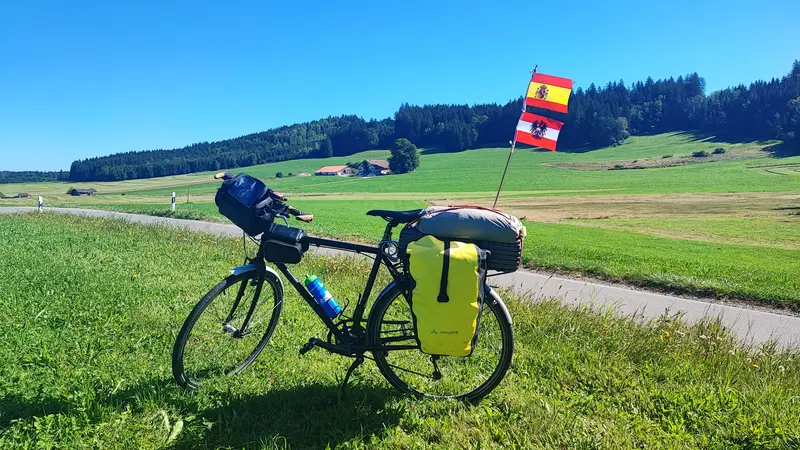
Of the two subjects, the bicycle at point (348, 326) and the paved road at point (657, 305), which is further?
the paved road at point (657, 305)

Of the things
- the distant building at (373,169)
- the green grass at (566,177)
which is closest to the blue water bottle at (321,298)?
the green grass at (566,177)

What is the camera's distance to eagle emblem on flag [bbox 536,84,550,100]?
759 centimetres

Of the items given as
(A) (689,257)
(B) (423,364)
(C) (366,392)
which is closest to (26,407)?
(C) (366,392)

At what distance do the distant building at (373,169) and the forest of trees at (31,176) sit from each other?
6329cm

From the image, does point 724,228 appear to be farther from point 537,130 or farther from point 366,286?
point 366,286

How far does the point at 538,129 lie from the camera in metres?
7.81

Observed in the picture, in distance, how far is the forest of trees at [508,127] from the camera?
310ft

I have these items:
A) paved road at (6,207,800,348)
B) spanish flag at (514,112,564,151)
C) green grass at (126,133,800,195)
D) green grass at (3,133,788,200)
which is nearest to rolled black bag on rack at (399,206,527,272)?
paved road at (6,207,800,348)

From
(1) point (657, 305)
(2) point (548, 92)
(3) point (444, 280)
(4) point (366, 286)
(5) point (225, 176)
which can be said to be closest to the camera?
(3) point (444, 280)

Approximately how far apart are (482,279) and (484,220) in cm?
41

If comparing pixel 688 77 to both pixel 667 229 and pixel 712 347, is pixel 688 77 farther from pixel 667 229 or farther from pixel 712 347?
pixel 712 347

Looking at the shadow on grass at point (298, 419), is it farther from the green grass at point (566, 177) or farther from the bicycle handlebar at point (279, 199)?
the green grass at point (566, 177)

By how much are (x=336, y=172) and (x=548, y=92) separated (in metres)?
80.2

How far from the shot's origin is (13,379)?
331 cm
